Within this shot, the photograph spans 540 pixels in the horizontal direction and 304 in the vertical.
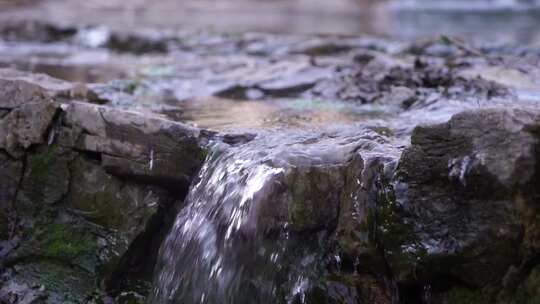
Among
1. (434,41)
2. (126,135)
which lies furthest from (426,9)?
(126,135)

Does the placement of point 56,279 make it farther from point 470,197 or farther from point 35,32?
point 35,32

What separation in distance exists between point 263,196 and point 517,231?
3.41 feet

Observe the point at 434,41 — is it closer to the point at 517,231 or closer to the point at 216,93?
the point at 216,93

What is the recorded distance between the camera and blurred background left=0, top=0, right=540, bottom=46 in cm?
1484

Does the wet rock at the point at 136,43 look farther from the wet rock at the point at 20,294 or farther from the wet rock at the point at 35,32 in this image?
the wet rock at the point at 20,294

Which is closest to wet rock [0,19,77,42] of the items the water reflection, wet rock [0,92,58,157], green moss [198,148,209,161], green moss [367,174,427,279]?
the water reflection

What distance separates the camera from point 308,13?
66.1 ft

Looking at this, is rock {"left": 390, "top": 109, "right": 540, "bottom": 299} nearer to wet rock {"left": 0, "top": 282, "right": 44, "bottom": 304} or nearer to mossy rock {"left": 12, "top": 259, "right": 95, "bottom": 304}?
mossy rock {"left": 12, "top": 259, "right": 95, "bottom": 304}

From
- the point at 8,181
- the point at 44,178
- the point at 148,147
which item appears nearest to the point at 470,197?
the point at 148,147

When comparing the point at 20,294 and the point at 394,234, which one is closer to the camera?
the point at 394,234

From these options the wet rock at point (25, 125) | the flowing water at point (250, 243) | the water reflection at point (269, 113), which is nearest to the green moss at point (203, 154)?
the flowing water at point (250, 243)

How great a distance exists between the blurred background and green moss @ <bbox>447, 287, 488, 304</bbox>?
11.5 m

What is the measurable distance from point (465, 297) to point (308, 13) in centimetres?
1819

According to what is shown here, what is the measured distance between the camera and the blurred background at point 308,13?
14844 millimetres
